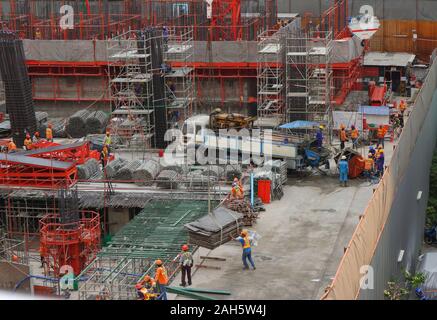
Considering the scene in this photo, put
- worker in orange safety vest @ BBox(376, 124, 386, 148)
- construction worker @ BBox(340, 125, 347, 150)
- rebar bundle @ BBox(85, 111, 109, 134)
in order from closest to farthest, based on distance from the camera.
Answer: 1. construction worker @ BBox(340, 125, 347, 150)
2. worker in orange safety vest @ BBox(376, 124, 386, 148)
3. rebar bundle @ BBox(85, 111, 109, 134)

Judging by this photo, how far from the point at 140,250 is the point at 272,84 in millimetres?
17589

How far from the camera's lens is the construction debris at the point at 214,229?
27016 mm

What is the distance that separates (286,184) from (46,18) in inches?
1013

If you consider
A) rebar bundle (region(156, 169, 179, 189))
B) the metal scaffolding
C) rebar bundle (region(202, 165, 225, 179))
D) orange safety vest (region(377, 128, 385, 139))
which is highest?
orange safety vest (region(377, 128, 385, 139))

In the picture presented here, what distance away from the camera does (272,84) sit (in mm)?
44531

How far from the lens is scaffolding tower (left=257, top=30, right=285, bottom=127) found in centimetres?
4156

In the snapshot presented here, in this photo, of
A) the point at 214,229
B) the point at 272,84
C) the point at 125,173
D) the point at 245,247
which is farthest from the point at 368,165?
the point at 245,247

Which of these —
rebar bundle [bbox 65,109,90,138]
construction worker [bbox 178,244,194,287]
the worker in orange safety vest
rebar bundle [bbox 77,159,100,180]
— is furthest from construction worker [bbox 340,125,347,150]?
construction worker [bbox 178,244,194,287]

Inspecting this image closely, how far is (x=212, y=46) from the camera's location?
156 feet

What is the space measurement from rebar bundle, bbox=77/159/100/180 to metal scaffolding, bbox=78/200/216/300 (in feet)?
11.8

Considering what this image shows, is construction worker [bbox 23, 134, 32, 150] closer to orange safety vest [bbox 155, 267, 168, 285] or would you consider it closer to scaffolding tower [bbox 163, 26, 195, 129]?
scaffolding tower [bbox 163, 26, 195, 129]

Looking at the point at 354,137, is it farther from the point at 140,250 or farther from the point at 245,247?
the point at 245,247

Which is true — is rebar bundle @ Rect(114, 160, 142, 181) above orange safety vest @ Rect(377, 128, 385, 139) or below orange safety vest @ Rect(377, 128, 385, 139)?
below
